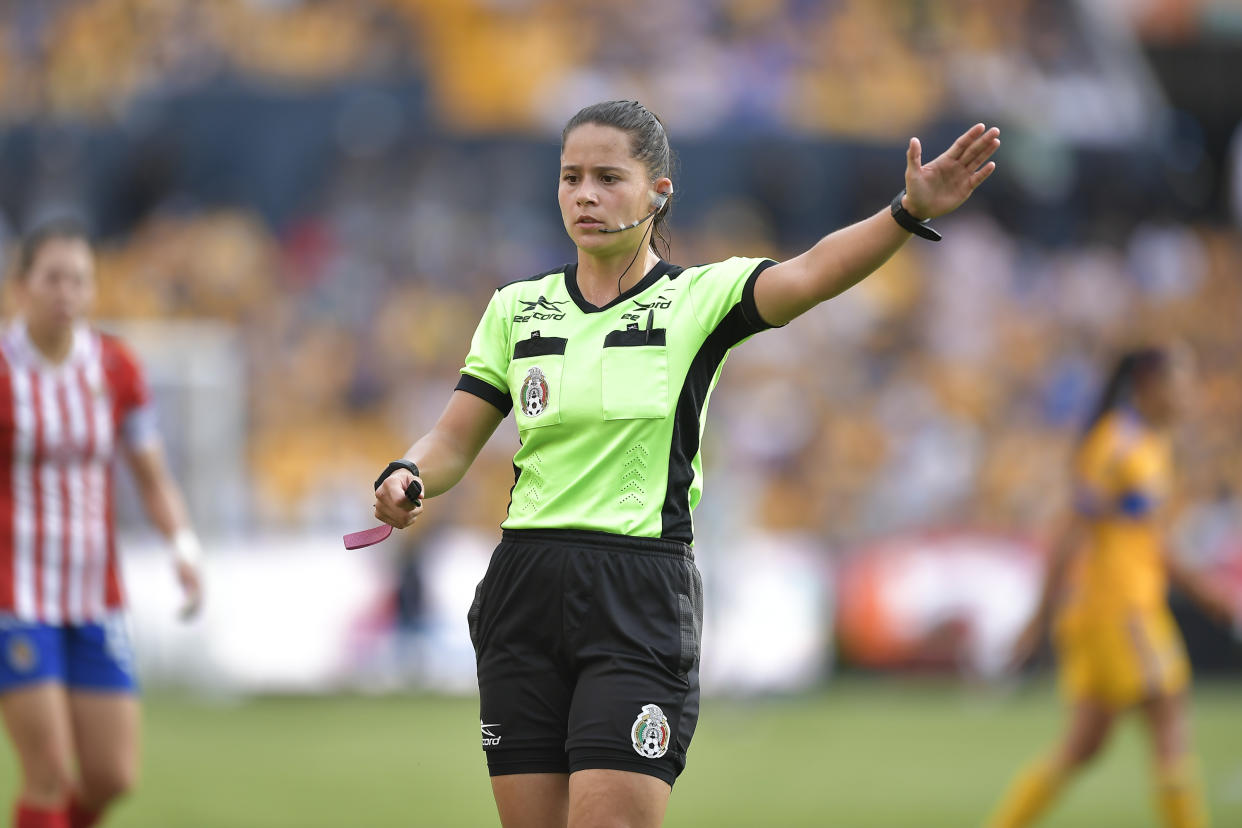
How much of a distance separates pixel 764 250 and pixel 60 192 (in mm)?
7802

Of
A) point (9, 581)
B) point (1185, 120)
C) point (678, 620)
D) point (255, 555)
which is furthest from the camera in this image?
point (1185, 120)

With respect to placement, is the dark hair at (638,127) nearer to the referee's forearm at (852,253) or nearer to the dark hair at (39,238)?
the referee's forearm at (852,253)

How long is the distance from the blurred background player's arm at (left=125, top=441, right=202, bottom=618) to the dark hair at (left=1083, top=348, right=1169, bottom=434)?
4283 millimetres

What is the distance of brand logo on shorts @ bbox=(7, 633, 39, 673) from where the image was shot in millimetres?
6070

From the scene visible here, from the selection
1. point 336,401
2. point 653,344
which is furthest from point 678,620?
point 336,401

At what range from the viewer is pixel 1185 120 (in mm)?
23125

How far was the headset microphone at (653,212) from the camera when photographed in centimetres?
428

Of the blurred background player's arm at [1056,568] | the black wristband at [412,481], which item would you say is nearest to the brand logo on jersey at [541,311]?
the black wristband at [412,481]

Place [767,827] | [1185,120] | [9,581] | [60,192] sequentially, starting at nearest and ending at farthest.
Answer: [9,581]
[767,827]
[60,192]
[1185,120]

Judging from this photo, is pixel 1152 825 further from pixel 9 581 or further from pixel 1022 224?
pixel 1022 224

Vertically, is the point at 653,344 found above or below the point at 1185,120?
below

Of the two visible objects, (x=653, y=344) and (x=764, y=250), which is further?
(x=764, y=250)

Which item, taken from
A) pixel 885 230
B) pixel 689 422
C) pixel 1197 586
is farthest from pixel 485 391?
pixel 1197 586

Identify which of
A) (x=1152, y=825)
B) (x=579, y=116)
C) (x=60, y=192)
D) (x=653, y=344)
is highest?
(x=60, y=192)
